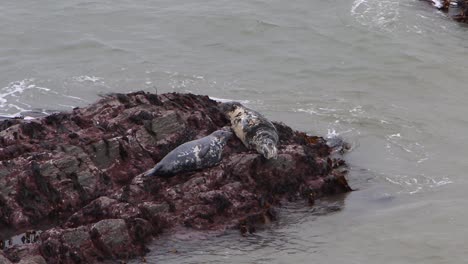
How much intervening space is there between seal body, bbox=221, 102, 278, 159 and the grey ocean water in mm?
1099

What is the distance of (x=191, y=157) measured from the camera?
1194 cm

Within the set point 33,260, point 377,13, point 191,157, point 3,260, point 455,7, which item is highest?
point 455,7

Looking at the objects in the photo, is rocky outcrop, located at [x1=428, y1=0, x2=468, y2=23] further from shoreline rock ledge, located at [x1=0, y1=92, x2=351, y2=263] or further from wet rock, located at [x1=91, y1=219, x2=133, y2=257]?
wet rock, located at [x1=91, y1=219, x2=133, y2=257]

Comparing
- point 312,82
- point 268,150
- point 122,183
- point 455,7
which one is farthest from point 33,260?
point 455,7

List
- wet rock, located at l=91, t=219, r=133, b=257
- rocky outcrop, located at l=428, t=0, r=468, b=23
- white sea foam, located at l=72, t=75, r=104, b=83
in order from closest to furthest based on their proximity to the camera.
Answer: wet rock, located at l=91, t=219, r=133, b=257 < white sea foam, located at l=72, t=75, r=104, b=83 < rocky outcrop, located at l=428, t=0, r=468, b=23

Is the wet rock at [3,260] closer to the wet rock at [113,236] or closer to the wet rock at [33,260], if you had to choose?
the wet rock at [33,260]

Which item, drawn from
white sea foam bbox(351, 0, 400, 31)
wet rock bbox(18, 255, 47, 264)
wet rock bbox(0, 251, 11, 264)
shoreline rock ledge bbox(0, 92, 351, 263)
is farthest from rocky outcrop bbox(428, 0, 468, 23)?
wet rock bbox(0, 251, 11, 264)

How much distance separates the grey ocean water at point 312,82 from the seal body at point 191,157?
1312 mm

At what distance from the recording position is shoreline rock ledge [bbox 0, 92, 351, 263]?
10336mm

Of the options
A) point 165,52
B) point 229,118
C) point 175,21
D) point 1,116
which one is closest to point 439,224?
point 229,118

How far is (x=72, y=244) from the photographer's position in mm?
10039

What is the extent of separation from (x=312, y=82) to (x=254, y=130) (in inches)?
226

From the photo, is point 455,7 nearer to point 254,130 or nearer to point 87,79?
point 87,79

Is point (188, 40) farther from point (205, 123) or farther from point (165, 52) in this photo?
point (205, 123)
